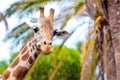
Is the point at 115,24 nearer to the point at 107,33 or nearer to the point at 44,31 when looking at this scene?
the point at 107,33

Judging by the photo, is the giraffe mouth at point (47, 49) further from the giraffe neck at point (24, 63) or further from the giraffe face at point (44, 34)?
the giraffe neck at point (24, 63)

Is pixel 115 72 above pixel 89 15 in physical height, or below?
below

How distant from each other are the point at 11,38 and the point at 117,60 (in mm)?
4237

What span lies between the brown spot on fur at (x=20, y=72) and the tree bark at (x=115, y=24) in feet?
10.8

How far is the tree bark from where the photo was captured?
1173cm

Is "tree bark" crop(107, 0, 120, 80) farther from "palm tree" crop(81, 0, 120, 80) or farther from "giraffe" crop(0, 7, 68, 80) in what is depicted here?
"giraffe" crop(0, 7, 68, 80)

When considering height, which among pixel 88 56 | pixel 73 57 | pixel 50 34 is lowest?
pixel 73 57

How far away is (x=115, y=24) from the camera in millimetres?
11977

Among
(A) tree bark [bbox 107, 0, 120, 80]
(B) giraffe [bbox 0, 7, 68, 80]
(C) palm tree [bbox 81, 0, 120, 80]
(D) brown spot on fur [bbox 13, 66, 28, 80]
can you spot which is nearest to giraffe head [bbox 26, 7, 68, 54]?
(B) giraffe [bbox 0, 7, 68, 80]

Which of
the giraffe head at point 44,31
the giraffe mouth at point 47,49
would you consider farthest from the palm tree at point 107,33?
the giraffe mouth at point 47,49

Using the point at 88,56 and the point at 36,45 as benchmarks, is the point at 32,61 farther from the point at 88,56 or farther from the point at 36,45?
the point at 88,56

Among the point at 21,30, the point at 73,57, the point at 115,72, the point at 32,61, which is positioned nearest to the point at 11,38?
the point at 21,30

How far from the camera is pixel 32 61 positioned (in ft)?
29.1

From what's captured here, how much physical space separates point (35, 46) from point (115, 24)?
3540 mm
